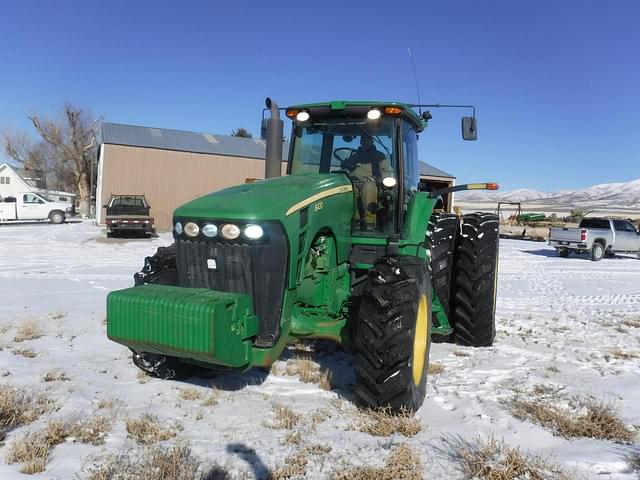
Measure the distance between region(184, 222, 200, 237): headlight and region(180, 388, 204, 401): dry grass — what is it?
4.42 ft

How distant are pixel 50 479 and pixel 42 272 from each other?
954cm

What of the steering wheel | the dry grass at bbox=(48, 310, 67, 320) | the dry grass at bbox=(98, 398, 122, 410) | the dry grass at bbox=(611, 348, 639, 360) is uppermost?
the steering wheel

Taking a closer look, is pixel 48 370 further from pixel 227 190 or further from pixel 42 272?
pixel 42 272

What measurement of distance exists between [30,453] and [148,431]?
702 mm

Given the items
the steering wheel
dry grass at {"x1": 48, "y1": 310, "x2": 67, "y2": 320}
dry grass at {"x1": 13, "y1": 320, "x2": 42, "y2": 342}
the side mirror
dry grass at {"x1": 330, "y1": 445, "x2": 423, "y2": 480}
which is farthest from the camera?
dry grass at {"x1": 48, "y1": 310, "x2": 67, "y2": 320}

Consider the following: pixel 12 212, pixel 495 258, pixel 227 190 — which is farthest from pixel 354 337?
pixel 12 212

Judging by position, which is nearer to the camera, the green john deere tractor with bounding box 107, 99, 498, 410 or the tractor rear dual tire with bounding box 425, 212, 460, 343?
the green john deere tractor with bounding box 107, 99, 498, 410

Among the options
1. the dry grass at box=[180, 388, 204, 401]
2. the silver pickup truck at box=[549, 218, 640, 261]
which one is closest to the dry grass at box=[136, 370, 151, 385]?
the dry grass at box=[180, 388, 204, 401]

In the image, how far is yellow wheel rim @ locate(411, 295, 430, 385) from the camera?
13.2ft

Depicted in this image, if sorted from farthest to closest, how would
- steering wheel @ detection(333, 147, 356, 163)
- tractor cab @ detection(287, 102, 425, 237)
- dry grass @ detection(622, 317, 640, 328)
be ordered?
dry grass @ detection(622, 317, 640, 328), steering wheel @ detection(333, 147, 356, 163), tractor cab @ detection(287, 102, 425, 237)

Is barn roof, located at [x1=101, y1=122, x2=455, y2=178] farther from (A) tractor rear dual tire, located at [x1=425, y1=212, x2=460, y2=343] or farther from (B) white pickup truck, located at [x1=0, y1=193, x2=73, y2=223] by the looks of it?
(A) tractor rear dual tire, located at [x1=425, y1=212, x2=460, y2=343]

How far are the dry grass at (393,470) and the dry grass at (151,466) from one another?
Answer: 2.74 ft

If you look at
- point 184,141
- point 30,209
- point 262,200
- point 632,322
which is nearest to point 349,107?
point 262,200

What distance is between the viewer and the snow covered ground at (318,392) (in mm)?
3215
